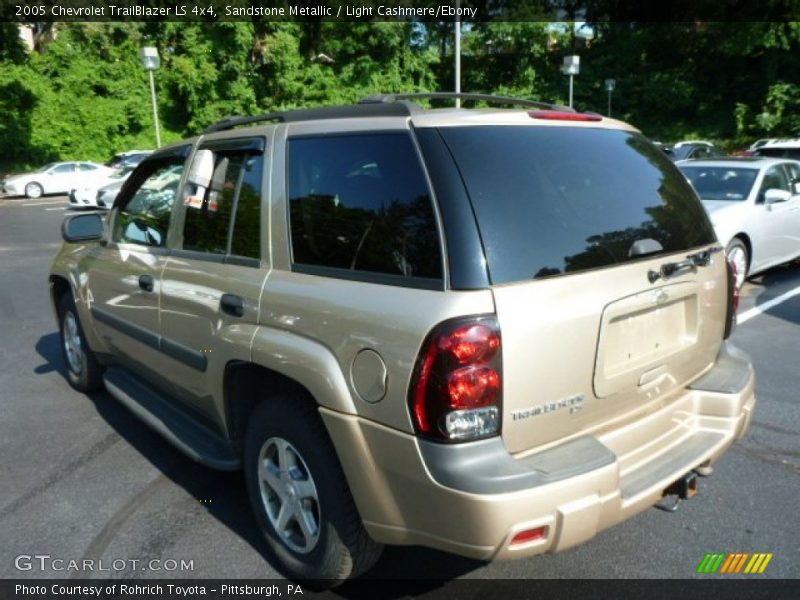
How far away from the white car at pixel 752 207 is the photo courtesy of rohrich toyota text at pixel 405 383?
3.15m

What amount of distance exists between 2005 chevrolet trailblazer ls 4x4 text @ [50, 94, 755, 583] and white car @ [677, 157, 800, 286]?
200 inches

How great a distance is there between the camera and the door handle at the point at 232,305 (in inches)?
109

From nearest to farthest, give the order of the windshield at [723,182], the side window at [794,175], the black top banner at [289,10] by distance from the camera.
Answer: the windshield at [723,182]
the side window at [794,175]
the black top banner at [289,10]

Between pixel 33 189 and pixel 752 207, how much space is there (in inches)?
923

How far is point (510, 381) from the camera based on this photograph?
84.9 inches

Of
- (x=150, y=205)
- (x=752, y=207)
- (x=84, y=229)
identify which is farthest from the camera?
(x=752, y=207)

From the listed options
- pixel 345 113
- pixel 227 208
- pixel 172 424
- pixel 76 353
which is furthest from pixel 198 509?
pixel 76 353

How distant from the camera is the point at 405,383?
2135 millimetres

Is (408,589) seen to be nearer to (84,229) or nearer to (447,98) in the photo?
(447,98)

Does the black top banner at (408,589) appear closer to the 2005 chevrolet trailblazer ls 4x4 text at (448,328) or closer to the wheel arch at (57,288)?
the 2005 chevrolet trailblazer ls 4x4 text at (448,328)

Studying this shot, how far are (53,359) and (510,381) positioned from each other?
5.07m

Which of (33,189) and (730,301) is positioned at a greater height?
(730,301)

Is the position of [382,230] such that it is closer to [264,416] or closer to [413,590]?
[264,416]

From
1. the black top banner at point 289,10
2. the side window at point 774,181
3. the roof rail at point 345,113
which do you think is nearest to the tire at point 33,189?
the black top banner at point 289,10
